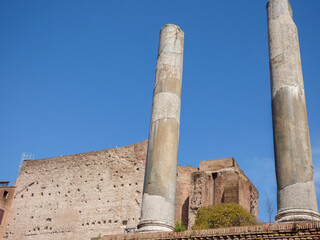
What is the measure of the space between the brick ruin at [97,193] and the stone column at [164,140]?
9.91m

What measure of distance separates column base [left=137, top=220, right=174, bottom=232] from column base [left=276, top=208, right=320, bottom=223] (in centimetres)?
212

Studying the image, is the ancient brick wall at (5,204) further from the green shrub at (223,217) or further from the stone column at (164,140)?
the stone column at (164,140)

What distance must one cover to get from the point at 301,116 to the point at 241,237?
2.50 metres

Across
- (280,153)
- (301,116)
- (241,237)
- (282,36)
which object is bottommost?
(241,237)

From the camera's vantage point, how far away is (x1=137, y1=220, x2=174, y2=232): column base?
25.7 feet

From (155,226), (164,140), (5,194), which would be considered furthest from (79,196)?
(155,226)

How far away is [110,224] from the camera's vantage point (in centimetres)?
2016

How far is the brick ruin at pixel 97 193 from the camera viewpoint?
19297 millimetres

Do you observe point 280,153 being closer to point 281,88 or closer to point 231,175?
point 281,88

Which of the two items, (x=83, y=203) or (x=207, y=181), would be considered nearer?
(x=207, y=181)

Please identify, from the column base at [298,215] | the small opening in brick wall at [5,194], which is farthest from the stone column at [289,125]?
the small opening in brick wall at [5,194]

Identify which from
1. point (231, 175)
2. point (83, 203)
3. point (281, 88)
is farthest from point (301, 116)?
point (83, 203)

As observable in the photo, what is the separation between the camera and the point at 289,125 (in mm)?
7488

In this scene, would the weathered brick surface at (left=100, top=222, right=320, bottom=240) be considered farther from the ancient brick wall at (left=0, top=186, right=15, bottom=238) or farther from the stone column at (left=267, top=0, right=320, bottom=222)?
the ancient brick wall at (left=0, top=186, right=15, bottom=238)
